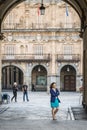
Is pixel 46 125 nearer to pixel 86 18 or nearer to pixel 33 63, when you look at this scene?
pixel 86 18

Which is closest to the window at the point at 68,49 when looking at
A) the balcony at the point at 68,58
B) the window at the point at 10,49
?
the balcony at the point at 68,58

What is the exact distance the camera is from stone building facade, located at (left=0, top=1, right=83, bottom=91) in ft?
207

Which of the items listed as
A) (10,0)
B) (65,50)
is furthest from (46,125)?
(65,50)

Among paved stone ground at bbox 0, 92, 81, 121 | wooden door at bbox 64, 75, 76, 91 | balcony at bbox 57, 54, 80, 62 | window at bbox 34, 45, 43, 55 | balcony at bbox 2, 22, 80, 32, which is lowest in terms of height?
paved stone ground at bbox 0, 92, 81, 121

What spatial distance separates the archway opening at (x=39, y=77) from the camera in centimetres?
6656

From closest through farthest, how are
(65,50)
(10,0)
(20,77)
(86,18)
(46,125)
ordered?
(46,125) → (86,18) → (10,0) → (65,50) → (20,77)

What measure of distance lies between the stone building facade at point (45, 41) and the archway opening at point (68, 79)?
1922 mm

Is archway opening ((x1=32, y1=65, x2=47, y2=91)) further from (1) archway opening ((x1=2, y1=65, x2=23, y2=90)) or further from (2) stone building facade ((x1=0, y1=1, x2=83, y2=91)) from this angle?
(1) archway opening ((x1=2, y1=65, x2=23, y2=90))

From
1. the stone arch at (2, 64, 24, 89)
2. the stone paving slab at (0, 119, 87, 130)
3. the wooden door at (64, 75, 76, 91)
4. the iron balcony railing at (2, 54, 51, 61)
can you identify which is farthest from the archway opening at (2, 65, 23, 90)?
the stone paving slab at (0, 119, 87, 130)

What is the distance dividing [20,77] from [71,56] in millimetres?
13706

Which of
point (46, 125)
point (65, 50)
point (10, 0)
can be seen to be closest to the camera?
point (46, 125)

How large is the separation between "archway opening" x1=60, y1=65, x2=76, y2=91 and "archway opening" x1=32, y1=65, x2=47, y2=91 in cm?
292

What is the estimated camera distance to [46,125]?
1755cm

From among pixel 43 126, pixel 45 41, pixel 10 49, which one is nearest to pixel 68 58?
pixel 45 41
